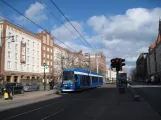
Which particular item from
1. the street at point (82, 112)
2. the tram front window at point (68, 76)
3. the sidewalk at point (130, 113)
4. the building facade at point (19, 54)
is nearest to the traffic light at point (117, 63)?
the street at point (82, 112)

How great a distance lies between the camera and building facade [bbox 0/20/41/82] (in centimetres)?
6044

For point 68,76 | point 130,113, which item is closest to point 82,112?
point 130,113

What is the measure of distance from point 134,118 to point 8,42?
2161 inches

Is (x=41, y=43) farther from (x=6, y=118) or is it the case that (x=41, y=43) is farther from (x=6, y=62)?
(x=6, y=118)

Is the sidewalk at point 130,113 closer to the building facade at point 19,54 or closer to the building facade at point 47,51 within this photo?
the building facade at point 19,54

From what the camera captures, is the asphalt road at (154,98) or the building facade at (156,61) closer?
the asphalt road at (154,98)

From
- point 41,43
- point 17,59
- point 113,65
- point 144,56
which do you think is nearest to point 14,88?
point 113,65

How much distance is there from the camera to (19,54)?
67.6 m

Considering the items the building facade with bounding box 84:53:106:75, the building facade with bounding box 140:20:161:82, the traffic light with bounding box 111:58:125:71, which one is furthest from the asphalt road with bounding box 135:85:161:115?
the building facade with bounding box 140:20:161:82

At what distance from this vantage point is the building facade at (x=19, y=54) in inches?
2379

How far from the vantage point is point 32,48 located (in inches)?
3002

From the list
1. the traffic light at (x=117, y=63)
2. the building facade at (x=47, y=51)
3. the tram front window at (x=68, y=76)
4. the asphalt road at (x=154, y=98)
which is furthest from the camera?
the building facade at (x=47, y=51)

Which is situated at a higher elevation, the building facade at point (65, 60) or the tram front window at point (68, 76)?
the building facade at point (65, 60)

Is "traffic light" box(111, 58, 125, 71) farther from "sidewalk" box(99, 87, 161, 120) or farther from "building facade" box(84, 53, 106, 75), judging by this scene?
"building facade" box(84, 53, 106, 75)
